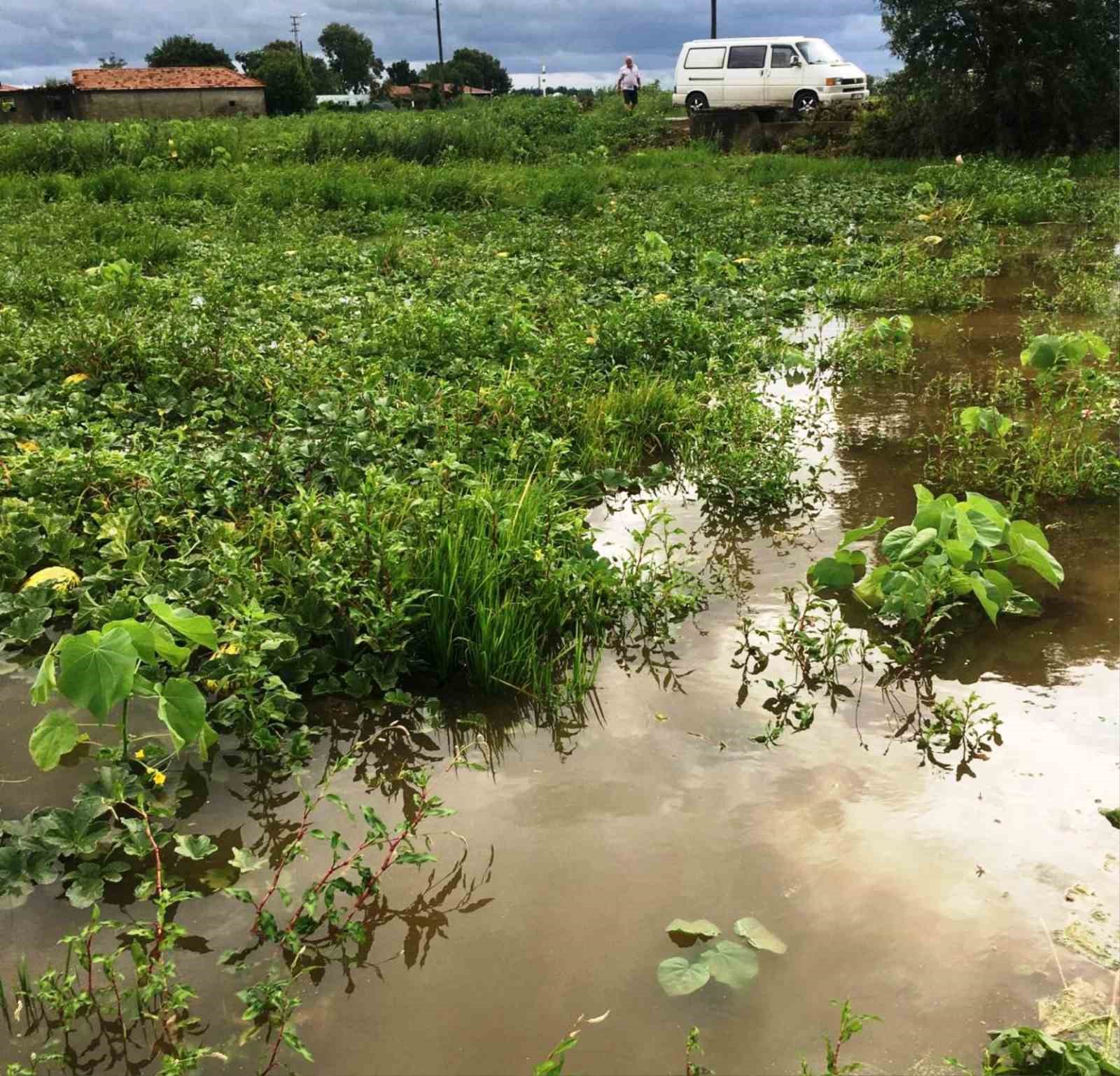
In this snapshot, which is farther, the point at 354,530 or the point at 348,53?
the point at 348,53

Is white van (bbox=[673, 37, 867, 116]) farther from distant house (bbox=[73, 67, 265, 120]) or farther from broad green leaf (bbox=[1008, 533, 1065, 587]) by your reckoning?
distant house (bbox=[73, 67, 265, 120])

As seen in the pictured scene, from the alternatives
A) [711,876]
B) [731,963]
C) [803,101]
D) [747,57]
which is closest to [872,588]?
[711,876]

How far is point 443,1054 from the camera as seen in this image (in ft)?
7.01

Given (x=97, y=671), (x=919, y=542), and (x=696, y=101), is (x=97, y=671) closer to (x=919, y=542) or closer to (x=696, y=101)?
(x=919, y=542)

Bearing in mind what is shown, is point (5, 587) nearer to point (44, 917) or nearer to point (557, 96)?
point (44, 917)

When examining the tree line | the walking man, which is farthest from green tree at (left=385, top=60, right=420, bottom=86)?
the walking man

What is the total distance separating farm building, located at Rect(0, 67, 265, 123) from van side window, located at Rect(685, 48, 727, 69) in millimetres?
→ 35363

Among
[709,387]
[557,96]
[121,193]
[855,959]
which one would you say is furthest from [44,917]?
[557,96]

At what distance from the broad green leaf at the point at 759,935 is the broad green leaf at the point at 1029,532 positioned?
1990 mm

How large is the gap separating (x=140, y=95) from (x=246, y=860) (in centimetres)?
6163

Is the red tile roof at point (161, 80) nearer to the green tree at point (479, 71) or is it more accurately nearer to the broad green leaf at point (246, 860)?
the green tree at point (479, 71)

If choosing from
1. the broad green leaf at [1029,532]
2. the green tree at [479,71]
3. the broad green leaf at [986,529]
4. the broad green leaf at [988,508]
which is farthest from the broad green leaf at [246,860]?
the green tree at [479,71]

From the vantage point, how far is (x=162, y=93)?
55.4 m

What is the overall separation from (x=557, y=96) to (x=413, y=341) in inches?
898
